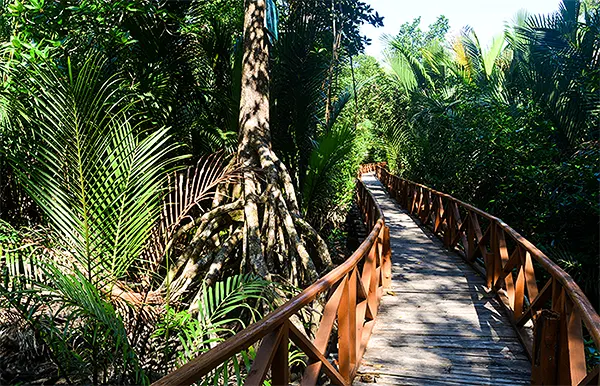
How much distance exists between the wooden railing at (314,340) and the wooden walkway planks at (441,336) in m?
0.20

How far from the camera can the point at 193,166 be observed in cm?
486

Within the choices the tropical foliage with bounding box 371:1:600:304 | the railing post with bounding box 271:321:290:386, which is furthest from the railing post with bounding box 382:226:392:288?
the railing post with bounding box 271:321:290:386

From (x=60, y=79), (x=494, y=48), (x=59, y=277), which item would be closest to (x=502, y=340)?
(x=59, y=277)

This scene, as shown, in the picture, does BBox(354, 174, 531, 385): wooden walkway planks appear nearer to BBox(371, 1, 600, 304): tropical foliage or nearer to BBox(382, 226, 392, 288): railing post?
BBox(382, 226, 392, 288): railing post

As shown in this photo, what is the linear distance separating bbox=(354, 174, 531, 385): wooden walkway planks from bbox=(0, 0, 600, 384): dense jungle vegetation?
0.93m

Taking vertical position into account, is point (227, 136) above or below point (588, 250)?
above

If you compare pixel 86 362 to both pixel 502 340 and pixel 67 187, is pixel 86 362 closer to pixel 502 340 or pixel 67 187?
pixel 67 187

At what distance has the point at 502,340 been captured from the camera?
3.67 metres

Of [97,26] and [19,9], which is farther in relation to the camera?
[97,26]

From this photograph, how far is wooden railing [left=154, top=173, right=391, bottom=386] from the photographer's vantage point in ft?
4.69

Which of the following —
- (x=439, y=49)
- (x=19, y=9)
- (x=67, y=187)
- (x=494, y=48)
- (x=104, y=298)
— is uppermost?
(x=439, y=49)

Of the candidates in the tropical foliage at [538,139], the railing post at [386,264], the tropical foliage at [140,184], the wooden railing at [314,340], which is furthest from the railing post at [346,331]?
the tropical foliage at [538,139]

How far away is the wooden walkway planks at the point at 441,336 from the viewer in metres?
3.11

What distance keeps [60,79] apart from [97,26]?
7.79 ft
